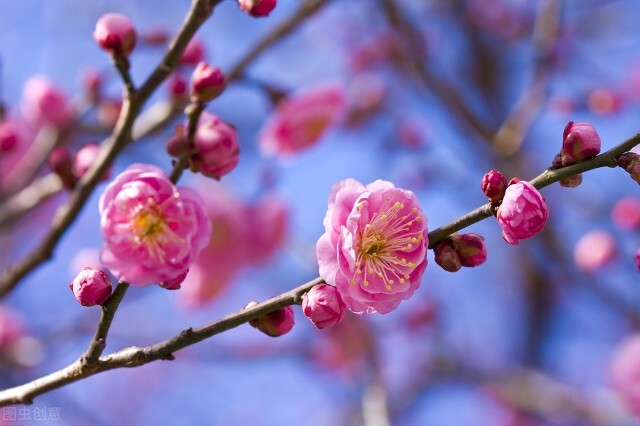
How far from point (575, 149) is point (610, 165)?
0.18ft

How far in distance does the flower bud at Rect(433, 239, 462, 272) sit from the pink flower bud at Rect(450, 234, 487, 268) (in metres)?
0.01

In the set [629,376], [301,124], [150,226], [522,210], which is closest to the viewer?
[522,210]

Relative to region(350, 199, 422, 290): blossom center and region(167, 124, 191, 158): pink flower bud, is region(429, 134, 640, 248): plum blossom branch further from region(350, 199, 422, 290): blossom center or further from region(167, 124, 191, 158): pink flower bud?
region(167, 124, 191, 158): pink flower bud

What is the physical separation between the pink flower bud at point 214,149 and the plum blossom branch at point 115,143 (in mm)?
148

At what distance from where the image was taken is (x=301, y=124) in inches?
103

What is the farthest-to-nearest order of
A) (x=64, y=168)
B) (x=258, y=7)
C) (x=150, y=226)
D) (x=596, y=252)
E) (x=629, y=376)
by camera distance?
1. (x=629, y=376)
2. (x=596, y=252)
3. (x=64, y=168)
4. (x=258, y=7)
5. (x=150, y=226)

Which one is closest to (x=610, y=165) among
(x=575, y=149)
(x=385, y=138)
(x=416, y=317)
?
(x=575, y=149)

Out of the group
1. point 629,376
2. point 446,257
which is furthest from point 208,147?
point 629,376

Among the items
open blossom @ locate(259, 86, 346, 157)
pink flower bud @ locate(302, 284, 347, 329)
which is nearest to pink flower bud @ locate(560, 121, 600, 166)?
pink flower bud @ locate(302, 284, 347, 329)

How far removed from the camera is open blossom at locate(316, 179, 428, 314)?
0.97m

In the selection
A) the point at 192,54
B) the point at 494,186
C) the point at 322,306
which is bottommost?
the point at 322,306

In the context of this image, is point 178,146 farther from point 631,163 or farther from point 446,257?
point 631,163

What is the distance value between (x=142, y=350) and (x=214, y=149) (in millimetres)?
340

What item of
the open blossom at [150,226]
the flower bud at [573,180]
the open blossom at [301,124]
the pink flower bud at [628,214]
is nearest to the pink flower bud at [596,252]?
the pink flower bud at [628,214]
